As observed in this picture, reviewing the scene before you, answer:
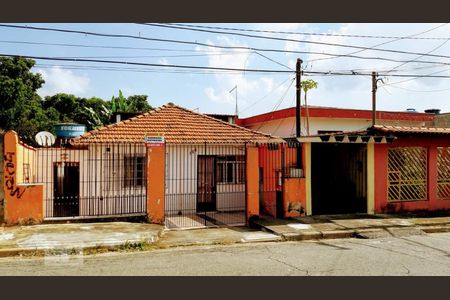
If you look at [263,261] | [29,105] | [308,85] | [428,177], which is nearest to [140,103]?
[29,105]

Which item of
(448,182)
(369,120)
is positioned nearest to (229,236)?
(448,182)

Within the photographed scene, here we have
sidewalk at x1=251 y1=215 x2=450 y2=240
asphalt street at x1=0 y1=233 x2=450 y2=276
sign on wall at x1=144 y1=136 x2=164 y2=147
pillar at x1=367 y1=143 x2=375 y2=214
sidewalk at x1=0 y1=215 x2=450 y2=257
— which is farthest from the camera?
pillar at x1=367 y1=143 x2=375 y2=214

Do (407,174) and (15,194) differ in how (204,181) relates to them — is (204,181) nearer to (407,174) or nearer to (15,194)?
(15,194)

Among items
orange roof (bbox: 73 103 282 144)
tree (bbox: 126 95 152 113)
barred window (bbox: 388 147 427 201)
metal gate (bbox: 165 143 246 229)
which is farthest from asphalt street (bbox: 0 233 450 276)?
tree (bbox: 126 95 152 113)

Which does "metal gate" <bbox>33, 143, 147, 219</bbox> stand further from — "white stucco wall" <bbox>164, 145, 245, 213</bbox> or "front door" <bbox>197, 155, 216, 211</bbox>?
"front door" <bbox>197, 155, 216, 211</bbox>

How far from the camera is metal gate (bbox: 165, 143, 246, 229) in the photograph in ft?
47.2

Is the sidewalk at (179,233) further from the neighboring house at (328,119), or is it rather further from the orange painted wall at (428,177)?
the neighboring house at (328,119)

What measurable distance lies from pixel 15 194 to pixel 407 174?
12.9 m

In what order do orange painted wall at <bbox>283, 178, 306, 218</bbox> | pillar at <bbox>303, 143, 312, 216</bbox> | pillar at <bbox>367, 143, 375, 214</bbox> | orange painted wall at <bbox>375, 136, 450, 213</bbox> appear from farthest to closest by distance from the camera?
1. orange painted wall at <bbox>375, 136, 450, 213</bbox>
2. pillar at <bbox>367, 143, 375, 214</bbox>
3. pillar at <bbox>303, 143, 312, 216</bbox>
4. orange painted wall at <bbox>283, 178, 306, 218</bbox>

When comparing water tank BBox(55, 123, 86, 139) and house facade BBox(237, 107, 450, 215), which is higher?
water tank BBox(55, 123, 86, 139)

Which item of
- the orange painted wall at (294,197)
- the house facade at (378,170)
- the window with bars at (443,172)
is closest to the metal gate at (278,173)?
the orange painted wall at (294,197)

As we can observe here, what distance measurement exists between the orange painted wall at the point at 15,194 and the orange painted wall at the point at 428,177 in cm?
1084

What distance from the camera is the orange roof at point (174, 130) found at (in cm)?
1349

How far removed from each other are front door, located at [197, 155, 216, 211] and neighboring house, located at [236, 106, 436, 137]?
8824 millimetres
